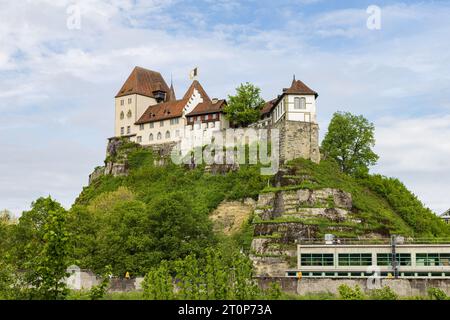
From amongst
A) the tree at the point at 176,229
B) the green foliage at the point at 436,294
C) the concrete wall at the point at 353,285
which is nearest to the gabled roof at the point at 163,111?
the tree at the point at 176,229

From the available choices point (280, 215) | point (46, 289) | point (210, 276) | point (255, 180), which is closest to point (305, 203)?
point (280, 215)

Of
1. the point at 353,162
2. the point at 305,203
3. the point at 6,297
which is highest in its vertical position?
the point at 353,162

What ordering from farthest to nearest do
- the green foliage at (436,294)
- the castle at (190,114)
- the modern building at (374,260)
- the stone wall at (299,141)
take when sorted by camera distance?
1. the castle at (190,114)
2. the stone wall at (299,141)
3. the modern building at (374,260)
4. the green foliage at (436,294)

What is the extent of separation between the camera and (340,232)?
Result: 3002 inches

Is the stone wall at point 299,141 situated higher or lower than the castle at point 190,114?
lower

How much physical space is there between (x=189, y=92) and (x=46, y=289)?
81548 mm

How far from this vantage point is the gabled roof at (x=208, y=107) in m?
100

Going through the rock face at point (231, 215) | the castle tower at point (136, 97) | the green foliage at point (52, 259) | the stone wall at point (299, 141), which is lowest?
the green foliage at point (52, 259)

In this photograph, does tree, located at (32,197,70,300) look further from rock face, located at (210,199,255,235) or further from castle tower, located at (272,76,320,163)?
castle tower, located at (272,76,320,163)

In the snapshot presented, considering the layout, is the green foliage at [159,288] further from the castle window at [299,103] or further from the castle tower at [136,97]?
the castle tower at [136,97]

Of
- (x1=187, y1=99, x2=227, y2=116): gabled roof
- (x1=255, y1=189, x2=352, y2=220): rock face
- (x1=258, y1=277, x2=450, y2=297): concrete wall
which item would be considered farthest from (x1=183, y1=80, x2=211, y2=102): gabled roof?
(x1=258, y1=277, x2=450, y2=297): concrete wall

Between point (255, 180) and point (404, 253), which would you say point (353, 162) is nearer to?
point (255, 180)

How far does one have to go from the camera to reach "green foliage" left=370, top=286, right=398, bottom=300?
1594 inches

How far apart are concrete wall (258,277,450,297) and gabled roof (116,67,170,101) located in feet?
203
